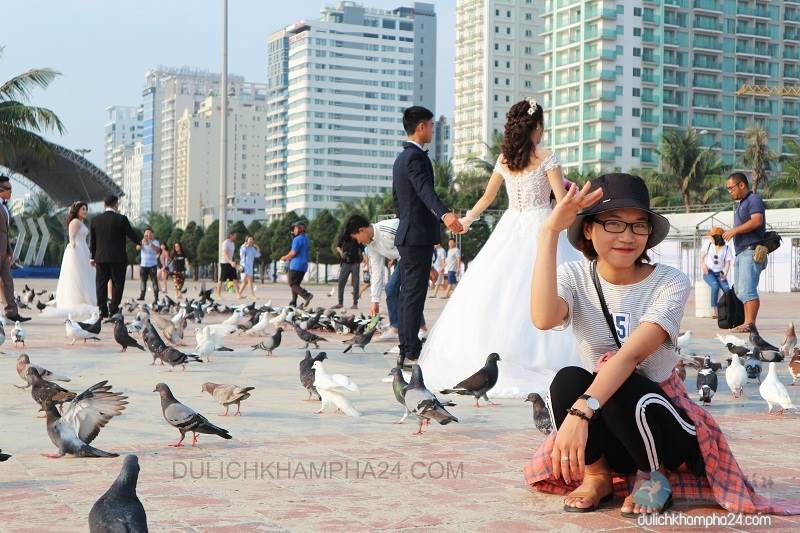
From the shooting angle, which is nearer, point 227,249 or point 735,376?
point 735,376

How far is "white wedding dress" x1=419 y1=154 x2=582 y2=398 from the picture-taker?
706cm

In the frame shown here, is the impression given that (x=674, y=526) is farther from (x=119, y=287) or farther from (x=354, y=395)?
(x=119, y=287)

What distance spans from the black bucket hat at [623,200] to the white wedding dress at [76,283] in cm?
1293

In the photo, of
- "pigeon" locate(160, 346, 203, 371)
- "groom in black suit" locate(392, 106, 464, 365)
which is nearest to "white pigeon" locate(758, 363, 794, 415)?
"groom in black suit" locate(392, 106, 464, 365)

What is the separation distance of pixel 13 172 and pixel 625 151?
222ft

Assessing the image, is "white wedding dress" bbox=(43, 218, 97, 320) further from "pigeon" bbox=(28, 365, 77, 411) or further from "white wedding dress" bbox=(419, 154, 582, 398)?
"pigeon" bbox=(28, 365, 77, 411)

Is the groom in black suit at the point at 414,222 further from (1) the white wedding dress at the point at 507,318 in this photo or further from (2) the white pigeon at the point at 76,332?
(2) the white pigeon at the point at 76,332

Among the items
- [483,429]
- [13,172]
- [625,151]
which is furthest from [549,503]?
[625,151]

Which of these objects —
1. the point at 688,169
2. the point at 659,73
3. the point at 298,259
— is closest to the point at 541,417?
the point at 298,259

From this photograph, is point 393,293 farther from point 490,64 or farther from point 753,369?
point 490,64

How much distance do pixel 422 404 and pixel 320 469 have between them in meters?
0.98

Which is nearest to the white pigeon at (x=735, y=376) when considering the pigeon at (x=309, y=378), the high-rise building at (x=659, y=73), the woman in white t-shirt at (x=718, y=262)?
the pigeon at (x=309, y=378)

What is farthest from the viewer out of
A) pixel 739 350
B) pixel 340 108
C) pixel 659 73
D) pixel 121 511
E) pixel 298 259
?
pixel 340 108

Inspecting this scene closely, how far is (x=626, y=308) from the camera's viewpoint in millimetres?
3662
